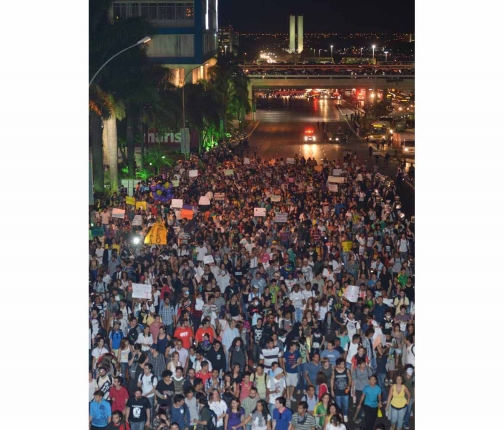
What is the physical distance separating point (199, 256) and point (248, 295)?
4008 mm

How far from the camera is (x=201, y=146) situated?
70438mm

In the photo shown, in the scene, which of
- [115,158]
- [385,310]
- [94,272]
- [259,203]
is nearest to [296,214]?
[259,203]

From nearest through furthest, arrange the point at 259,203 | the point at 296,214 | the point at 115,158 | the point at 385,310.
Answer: the point at 385,310 < the point at 296,214 < the point at 259,203 < the point at 115,158

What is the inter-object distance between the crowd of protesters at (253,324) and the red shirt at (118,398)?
1 cm

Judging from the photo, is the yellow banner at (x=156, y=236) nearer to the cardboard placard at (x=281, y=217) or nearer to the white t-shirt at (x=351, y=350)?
the cardboard placard at (x=281, y=217)

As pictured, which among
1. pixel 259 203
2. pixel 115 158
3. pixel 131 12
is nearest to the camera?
pixel 259 203

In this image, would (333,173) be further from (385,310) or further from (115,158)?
(385,310)

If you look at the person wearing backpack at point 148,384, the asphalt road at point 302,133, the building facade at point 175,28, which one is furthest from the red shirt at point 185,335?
the building facade at point 175,28

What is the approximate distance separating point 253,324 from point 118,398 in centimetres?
370

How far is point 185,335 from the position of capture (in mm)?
15195

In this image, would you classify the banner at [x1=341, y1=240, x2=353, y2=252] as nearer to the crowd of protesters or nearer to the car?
the crowd of protesters

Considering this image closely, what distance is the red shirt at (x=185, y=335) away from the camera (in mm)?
15125

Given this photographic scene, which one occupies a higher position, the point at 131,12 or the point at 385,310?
the point at 131,12

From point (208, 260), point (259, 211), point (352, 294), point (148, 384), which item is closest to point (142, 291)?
point (208, 260)
